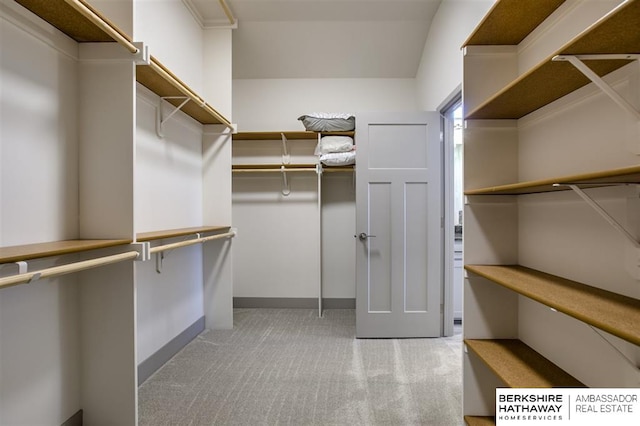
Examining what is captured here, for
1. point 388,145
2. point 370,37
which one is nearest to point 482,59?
point 388,145

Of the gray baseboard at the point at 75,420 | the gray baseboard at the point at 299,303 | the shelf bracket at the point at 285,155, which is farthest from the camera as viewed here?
the gray baseboard at the point at 299,303

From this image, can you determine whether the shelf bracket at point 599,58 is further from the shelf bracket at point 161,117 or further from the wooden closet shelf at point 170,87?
the shelf bracket at point 161,117

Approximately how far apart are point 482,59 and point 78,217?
2.08 meters

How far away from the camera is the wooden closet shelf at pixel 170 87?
1.71 meters

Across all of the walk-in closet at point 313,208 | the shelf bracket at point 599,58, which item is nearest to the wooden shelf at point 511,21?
the walk-in closet at point 313,208

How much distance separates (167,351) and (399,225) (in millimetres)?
2089

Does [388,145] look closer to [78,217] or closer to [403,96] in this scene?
[403,96]

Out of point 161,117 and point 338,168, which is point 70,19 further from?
point 338,168

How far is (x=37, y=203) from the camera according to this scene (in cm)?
133

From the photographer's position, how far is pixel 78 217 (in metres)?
1.52

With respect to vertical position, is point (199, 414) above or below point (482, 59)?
below

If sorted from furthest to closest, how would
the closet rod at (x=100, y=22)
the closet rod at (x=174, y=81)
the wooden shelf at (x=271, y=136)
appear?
the wooden shelf at (x=271, y=136)
the closet rod at (x=174, y=81)
the closet rod at (x=100, y=22)

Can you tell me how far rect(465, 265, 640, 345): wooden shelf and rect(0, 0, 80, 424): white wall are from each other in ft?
6.05

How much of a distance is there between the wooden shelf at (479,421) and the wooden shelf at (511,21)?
5.98 feet
